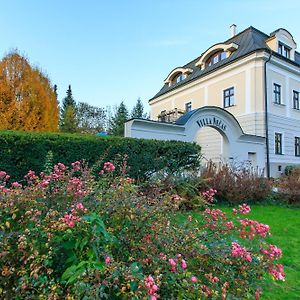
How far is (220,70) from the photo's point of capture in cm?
2070

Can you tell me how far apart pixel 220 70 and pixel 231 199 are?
1460 centimetres

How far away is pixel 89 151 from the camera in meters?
7.88

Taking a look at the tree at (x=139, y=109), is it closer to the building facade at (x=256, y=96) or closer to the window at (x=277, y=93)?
the building facade at (x=256, y=96)

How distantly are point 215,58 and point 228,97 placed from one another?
13.2 feet

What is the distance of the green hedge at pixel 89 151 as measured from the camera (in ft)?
22.2

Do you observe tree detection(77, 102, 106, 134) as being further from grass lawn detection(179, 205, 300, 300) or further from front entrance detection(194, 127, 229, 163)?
grass lawn detection(179, 205, 300, 300)

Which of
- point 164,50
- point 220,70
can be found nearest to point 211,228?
point 164,50

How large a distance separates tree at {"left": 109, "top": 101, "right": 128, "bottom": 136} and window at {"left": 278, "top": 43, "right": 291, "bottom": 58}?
1797cm

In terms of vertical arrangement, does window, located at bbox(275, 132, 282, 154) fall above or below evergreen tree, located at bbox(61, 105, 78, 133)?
below

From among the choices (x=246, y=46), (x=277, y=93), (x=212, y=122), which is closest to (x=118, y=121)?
(x=246, y=46)

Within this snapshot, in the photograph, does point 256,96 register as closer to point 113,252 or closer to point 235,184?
point 235,184

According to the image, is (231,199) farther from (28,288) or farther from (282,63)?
(282,63)

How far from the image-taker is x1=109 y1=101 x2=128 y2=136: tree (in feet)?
108

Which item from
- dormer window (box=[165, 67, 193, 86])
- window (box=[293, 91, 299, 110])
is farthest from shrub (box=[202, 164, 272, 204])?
dormer window (box=[165, 67, 193, 86])
